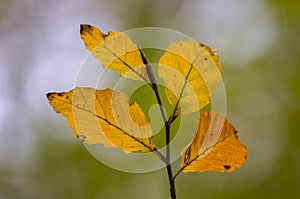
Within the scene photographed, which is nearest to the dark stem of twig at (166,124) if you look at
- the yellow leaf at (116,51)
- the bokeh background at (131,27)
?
the yellow leaf at (116,51)

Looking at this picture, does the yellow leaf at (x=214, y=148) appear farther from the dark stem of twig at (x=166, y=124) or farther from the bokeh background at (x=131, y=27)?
the bokeh background at (x=131, y=27)

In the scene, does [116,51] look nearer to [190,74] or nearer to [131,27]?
[190,74]

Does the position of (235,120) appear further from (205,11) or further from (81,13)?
(81,13)

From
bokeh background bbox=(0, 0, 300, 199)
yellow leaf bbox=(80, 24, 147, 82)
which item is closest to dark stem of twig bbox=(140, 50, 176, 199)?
yellow leaf bbox=(80, 24, 147, 82)

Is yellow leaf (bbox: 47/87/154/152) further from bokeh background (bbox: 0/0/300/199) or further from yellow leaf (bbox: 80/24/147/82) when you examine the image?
bokeh background (bbox: 0/0/300/199)

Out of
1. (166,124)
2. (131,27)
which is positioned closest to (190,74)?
(166,124)
